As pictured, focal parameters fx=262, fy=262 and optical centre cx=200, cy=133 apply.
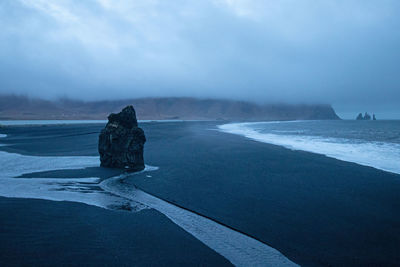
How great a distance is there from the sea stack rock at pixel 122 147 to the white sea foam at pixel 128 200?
3.95 ft

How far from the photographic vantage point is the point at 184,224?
8.02 m

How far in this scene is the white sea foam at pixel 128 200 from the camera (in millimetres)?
6277

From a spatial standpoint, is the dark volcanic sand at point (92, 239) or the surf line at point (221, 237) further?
the surf line at point (221, 237)

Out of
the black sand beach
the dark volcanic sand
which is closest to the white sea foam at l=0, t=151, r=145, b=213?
the black sand beach

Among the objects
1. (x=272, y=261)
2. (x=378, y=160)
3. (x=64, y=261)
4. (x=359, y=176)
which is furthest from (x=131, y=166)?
(x=378, y=160)

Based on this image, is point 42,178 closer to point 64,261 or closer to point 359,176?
point 64,261

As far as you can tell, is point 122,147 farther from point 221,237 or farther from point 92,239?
point 221,237

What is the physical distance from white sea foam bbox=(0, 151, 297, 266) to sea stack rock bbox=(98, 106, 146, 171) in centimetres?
120

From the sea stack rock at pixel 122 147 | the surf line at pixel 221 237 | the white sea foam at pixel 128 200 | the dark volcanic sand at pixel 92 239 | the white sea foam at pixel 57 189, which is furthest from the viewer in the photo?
the sea stack rock at pixel 122 147

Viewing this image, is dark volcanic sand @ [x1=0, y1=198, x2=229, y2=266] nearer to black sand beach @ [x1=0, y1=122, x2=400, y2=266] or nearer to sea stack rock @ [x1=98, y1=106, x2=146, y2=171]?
black sand beach @ [x1=0, y1=122, x2=400, y2=266]

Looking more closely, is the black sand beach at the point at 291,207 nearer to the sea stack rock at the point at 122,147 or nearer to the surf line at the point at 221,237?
the surf line at the point at 221,237

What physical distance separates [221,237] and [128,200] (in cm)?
457

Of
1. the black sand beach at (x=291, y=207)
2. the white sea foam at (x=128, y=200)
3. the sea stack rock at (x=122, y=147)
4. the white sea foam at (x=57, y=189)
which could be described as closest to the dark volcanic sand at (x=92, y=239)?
the black sand beach at (x=291, y=207)

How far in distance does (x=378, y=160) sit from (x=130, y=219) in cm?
2026
